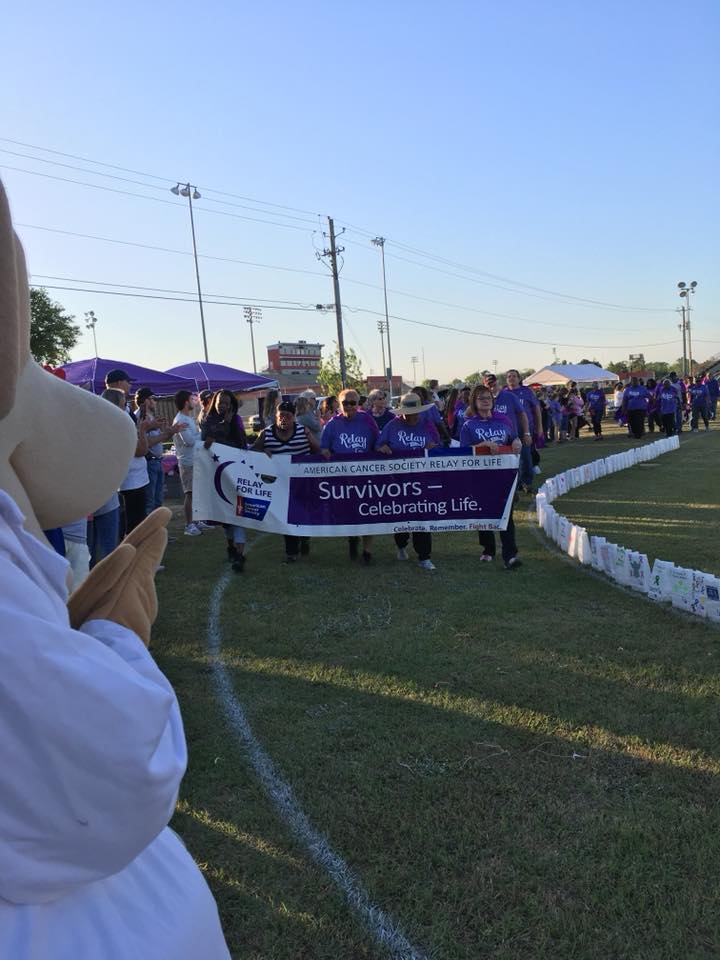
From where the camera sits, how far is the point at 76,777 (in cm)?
76

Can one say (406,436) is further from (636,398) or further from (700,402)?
(700,402)

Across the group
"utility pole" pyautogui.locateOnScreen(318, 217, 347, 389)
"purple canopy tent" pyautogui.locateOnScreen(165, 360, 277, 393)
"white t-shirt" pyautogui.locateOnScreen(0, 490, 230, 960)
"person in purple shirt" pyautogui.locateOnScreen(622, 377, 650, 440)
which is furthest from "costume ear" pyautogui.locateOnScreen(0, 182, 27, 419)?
"utility pole" pyautogui.locateOnScreen(318, 217, 347, 389)

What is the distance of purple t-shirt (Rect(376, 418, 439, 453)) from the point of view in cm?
760

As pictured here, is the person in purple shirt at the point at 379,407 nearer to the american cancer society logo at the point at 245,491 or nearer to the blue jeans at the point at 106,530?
the american cancer society logo at the point at 245,491

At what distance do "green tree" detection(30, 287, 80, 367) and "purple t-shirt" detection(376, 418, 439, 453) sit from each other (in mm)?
33231

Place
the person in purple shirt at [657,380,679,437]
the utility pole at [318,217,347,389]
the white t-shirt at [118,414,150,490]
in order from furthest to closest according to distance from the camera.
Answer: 1. the utility pole at [318,217,347,389]
2. the person in purple shirt at [657,380,679,437]
3. the white t-shirt at [118,414,150,490]

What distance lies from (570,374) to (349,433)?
35267 mm

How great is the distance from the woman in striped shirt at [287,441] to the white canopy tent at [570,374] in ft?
109

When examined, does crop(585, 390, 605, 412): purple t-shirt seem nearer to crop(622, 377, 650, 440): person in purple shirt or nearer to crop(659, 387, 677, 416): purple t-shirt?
crop(622, 377, 650, 440): person in purple shirt

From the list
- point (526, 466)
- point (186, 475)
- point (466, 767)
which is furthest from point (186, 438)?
point (466, 767)

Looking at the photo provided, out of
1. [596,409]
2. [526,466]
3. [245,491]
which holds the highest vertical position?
[596,409]

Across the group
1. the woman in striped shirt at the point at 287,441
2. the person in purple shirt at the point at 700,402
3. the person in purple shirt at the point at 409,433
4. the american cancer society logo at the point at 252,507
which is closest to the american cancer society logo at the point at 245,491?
the american cancer society logo at the point at 252,507

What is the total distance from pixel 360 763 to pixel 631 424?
19.3m

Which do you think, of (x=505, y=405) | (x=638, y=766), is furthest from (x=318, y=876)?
(x=505, y=405)
